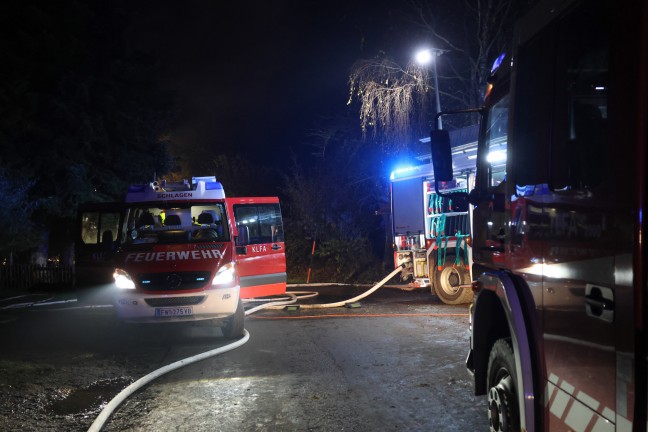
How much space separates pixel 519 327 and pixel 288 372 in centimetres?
401

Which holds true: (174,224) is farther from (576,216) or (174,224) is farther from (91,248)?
(576,216)

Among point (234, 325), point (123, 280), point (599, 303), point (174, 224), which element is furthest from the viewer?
point (174, 224)

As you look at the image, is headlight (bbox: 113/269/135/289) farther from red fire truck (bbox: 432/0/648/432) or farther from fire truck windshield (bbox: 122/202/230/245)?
red fire truck (bbox: 432/0/648/432)

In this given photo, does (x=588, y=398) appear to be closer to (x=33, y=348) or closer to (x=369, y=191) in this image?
(x=33, y=348)

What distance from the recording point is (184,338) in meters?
9.27

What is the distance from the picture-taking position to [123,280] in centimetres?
856

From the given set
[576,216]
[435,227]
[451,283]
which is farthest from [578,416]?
[435,227]

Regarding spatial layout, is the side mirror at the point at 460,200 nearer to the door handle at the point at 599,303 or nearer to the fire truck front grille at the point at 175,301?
the door handle at the point at 599,303

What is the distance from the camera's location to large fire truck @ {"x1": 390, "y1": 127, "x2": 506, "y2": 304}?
11.9 meters

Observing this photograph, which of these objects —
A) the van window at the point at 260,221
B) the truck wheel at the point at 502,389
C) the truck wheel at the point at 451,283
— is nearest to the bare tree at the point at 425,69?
the truck wheel at the point at 451,283

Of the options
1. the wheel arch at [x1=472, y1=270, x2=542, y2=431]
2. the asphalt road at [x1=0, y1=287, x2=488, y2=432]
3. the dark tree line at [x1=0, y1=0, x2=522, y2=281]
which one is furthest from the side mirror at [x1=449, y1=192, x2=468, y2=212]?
the dark tree line at [x1=0, y1=0, x2=522, y2=281]

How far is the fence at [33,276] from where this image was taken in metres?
19.9

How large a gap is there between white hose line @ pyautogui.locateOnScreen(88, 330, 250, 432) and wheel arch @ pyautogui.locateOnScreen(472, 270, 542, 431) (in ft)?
10.5

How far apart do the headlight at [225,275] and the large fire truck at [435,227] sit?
480 cm
